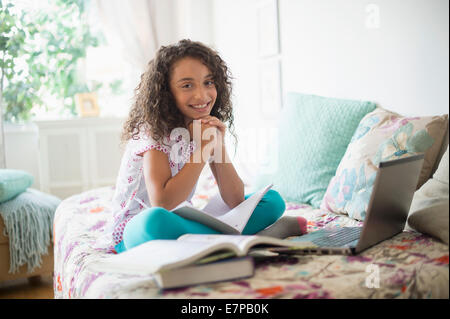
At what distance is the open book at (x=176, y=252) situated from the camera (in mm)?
846

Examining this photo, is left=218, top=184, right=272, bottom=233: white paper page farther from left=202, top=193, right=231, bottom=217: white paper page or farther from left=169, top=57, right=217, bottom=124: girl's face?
left=169, top=57, right=217, bottom=124: girl's face

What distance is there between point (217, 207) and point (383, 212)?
569 mm

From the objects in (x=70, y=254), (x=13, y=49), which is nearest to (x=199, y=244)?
(x=70, y=254)

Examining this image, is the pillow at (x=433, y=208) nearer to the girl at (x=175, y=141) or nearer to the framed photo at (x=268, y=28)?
the girl at (x=175, y=141)

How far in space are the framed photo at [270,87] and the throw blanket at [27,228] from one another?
1326mm

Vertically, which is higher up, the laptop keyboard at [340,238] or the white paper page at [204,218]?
the white paper page at [204,218]

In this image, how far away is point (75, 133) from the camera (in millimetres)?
3459

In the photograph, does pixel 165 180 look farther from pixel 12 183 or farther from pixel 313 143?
pixel 12 183

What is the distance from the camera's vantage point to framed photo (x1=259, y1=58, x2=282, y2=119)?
259 centimetres

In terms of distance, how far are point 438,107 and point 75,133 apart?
2.64m

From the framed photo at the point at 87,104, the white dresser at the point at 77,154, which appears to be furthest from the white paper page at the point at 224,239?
the framed photo at the point at 87,104

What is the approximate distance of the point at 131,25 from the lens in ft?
11.7

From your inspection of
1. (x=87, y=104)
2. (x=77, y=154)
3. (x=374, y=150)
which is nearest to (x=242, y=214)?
(x=374, y=150)

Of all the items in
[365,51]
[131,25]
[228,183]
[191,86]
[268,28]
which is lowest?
[228,183]
